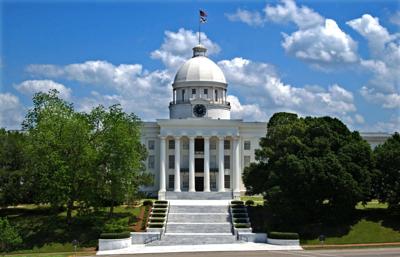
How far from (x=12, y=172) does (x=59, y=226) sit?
28.8 feet

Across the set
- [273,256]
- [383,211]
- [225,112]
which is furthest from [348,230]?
[225,112]

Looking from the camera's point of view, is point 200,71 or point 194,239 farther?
point 200,71

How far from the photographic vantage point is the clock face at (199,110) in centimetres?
8562

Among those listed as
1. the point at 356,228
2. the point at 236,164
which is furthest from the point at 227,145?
the point at 356,228

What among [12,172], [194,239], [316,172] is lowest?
[194,239]

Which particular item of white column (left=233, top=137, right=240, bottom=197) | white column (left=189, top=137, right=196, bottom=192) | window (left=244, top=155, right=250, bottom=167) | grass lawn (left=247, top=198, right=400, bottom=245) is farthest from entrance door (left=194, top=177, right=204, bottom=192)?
grass lawn (left=247, top=198, right=400, bottom=245)

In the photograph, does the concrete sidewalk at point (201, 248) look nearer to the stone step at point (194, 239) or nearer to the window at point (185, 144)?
the stone step at point (194, 239)

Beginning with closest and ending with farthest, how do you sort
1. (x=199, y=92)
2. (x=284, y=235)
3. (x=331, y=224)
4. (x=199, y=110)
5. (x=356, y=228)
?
(x=284, y=235) → (x=356, y=228) → (x=331, y=224) → (x=199, y=110) → (x=199, y=92)

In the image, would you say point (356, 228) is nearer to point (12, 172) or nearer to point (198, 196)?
point (198, 196)

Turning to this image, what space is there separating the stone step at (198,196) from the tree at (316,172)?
14.1 metres

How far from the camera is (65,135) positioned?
56188 mm

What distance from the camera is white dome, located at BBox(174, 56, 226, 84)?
86.9 metres

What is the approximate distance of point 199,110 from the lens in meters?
85.8

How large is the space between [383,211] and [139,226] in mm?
25983
